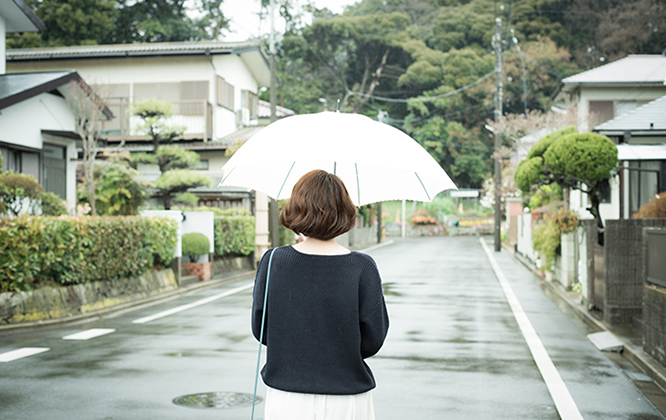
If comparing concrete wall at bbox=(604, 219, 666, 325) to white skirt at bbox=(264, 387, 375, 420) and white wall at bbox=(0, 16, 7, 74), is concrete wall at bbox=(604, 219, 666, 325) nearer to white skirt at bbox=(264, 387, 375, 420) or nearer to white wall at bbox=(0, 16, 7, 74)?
white skirt at bbox=(264, 387, 375, 420)

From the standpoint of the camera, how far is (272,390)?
110 inches

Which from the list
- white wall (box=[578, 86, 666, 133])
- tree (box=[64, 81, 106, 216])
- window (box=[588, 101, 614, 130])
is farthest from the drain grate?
→ window (box=[588, 101, 614, 130])

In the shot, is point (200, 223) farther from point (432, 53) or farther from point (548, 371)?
point (432, 53)

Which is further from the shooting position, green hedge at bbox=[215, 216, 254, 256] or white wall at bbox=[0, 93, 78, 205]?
green hedge at bbox=[215, 216, 254, 256]

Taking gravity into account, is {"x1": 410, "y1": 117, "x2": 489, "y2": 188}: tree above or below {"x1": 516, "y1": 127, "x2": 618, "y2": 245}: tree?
above

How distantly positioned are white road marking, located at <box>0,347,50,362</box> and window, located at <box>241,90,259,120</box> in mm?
24680

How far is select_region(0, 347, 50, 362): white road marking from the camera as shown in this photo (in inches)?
317

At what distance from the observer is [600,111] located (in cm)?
2817

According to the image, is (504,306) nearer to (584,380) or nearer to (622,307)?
(622,307)

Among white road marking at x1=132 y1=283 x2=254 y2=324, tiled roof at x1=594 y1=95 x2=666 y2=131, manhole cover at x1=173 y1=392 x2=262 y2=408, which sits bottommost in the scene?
white road marking at x1=132 y1=283 x2=254 y2=324

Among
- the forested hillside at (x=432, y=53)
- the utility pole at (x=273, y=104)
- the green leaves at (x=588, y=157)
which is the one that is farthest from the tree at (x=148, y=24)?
the green leaves at (x=588, y=157)

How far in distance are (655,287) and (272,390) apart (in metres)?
6.64

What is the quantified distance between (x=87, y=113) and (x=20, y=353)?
10.0 meters

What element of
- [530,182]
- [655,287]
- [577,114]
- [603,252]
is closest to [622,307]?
[603,252]
